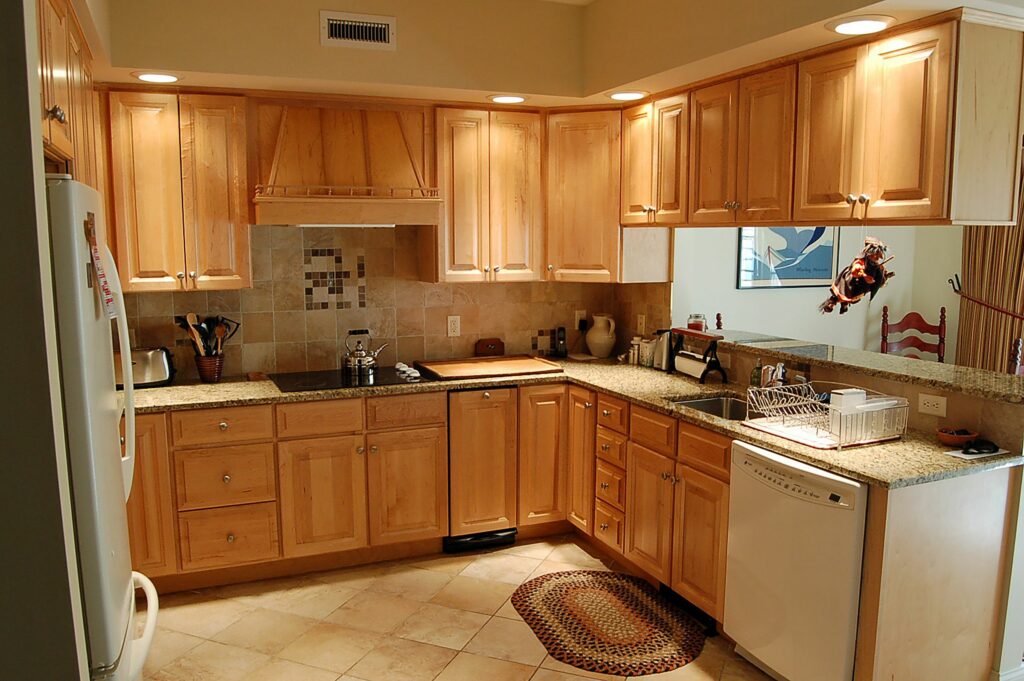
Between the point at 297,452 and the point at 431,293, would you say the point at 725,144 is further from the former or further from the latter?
the point at 297,452

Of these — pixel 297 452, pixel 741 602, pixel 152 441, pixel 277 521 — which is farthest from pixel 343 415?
pixel 741 602

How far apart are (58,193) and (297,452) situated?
2.33 m

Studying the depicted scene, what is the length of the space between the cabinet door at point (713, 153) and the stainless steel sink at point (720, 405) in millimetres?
815

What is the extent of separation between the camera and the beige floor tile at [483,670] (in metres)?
2.91

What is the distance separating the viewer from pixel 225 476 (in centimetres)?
353

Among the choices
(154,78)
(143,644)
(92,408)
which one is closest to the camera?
(92,408)

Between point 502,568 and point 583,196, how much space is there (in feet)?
6.59

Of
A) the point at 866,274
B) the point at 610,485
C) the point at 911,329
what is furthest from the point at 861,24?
the point at 911,329

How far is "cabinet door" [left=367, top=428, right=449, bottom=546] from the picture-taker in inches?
150

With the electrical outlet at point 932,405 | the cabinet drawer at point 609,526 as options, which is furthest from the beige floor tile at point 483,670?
the electrical outlet at point 932,405

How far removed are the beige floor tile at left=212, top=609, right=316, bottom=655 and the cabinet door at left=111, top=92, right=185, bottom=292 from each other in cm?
156

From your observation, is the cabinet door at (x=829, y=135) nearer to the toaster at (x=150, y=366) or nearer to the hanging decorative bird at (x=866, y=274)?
the hanging decorative bird at (x=866, y=274)

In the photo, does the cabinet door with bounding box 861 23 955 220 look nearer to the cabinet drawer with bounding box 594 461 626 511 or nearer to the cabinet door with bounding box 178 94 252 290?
the cabinet drawer with bounding box 594 461 626 511

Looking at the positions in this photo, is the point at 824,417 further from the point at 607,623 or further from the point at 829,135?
the point at 607,623
